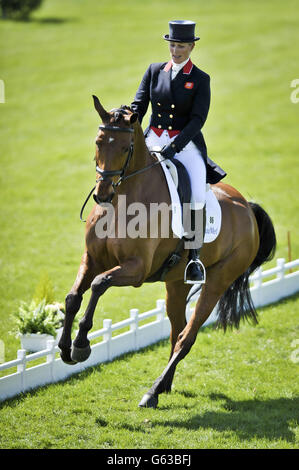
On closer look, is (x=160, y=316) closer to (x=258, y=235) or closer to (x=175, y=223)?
(x=258, y=235)

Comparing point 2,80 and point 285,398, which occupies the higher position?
point 2,80

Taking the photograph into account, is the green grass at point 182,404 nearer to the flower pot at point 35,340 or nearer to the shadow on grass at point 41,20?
the flower pot at point 35,340

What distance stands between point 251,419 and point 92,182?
14.2 m

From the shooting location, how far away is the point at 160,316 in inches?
441

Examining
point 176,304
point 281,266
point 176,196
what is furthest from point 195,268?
point 281,266

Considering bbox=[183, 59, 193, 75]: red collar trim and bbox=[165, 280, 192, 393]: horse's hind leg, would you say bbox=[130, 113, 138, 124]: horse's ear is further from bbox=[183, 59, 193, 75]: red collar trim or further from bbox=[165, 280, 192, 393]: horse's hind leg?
bbox=[165, 280, 192, 393]: horse's hind leg

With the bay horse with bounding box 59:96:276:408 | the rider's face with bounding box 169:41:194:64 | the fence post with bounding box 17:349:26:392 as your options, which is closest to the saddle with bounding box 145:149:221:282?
the bay horse with bounding box 59:96:276:408

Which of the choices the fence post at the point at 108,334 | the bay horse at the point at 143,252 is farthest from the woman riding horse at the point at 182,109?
the fence post at the point at 108,334

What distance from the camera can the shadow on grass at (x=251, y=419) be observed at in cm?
814

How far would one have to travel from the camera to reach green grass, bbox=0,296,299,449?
7.82 meters

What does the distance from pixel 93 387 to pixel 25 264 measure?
21.4 feet

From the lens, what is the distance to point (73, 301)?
7.63 meters

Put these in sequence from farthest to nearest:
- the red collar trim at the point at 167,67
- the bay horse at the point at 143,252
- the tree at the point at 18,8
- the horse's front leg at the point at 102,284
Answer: the tree at the point at 18,8 → the red collar trim at the point at 167,67 → the horse's front leg at the point at 102,284 → the bay horse at the point at 143,252

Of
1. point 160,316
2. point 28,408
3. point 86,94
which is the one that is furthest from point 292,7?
point 28,408
